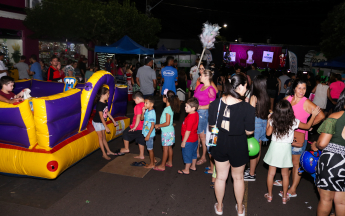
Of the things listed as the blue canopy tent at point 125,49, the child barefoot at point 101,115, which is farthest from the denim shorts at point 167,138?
the blue canopy tent at point 125,49

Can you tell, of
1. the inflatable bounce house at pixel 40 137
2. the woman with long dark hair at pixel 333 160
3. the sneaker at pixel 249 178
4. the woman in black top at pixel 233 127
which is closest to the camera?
the woman with long dark hair at pixel 333 160

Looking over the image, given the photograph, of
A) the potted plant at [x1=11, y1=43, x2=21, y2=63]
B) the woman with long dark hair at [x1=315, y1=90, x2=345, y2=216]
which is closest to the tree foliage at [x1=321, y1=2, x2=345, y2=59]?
the woman with long dark hair at [x1=315, y1=90, x2=345, y2=216]

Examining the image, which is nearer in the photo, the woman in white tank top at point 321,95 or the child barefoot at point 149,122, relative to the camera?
the child barefoot at point 149,122

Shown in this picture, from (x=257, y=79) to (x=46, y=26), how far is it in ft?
45.1

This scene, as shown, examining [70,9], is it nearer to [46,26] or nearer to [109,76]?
[46,26]

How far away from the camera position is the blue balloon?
3.66 metres

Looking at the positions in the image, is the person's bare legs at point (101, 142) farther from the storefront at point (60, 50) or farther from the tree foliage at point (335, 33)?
the tree foliage at point (335, 33)

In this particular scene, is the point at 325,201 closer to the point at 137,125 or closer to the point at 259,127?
the point at 259,127

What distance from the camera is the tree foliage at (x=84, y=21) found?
47.8 feet

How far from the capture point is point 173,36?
120ft

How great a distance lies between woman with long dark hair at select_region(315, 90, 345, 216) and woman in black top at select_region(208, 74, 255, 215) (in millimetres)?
834

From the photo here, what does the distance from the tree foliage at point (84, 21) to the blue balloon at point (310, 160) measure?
1453cm

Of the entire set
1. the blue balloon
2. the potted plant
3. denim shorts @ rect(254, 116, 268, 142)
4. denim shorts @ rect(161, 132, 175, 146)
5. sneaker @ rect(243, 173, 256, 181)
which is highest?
the potted plant

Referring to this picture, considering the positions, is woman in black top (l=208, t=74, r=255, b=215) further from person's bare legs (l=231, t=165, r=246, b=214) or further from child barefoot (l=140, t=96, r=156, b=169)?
child barefoot (l=140, t=96, r=156, b=169)
